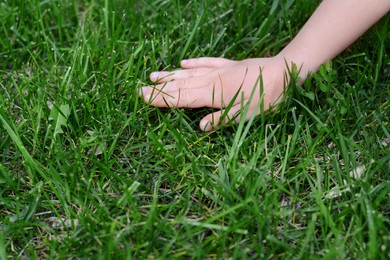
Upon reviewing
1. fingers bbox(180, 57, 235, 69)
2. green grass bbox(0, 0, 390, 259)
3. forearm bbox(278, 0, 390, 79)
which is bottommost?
green grass bbox(0, 0, 390, 259)

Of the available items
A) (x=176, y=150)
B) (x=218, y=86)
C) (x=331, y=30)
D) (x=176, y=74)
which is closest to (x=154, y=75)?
(x=176, y=74)

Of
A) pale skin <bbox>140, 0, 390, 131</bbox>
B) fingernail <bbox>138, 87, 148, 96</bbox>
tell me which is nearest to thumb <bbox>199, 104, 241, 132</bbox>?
pale skin <bbox>140, 0, 390, 131</bbox>

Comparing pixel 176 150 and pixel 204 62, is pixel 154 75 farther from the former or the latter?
pixel 176 150

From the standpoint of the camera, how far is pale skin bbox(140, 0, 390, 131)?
1673 millimetres

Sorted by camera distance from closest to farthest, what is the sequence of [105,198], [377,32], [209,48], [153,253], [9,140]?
[153,253] < [105,198] < [9,140] < [377,32] < [209,48]

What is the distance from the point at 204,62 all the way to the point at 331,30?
1.28 ft

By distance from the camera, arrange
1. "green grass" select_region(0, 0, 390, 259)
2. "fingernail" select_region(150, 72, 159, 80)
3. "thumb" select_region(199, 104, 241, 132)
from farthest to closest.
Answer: "fingernail" select_region(150, 72, 159, 80) → "thumb" select_region(199, 104, 241, 132) → "green grass" select_region(0, 0, 390, 259)

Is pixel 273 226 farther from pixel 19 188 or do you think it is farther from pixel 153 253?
pixel 19 188

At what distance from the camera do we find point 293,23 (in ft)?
6.61

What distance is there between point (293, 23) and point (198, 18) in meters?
0.32

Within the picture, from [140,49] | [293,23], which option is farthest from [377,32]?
[140,49]

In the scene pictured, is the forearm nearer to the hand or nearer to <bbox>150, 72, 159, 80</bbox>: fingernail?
the hand

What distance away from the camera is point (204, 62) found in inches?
73.1

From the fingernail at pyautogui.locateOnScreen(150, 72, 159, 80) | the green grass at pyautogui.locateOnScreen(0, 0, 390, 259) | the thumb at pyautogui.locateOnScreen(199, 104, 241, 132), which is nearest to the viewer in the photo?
the green grass at pyautogui.locateOnScreen(0, 0, 390, 259)
